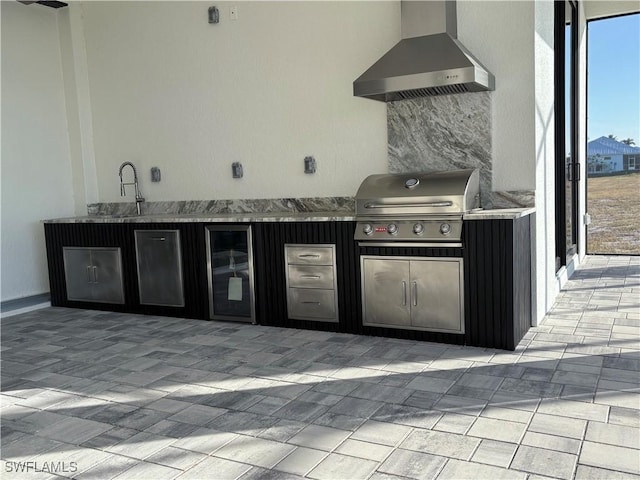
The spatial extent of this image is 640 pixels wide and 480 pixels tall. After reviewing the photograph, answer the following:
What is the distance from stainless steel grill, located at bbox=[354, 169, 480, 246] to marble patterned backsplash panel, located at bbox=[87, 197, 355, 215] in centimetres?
61

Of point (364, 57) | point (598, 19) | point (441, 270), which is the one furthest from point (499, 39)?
point (598, 19)

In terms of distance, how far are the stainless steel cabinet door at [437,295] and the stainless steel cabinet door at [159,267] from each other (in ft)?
6.69

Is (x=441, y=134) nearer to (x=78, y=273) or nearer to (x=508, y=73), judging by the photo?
(x=508, y=73)

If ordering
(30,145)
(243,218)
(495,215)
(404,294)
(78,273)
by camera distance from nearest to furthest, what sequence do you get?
(495,215)
(404,294)
(243,218)
(78,273)
(30,145)

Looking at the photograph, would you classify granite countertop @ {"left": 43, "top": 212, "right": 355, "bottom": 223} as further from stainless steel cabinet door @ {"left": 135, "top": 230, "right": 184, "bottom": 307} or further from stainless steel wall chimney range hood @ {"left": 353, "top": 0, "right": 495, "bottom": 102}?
stainless steel wall chimney range hood @ {"left": 353, "top": 0, "right": 495, "bottom": 102}

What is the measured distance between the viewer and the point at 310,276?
4.34 meters

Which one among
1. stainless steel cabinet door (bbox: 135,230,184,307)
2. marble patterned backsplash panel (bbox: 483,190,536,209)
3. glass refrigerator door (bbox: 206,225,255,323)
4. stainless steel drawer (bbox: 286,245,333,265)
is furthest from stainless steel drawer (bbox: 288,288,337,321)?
marble patterned backsplash panel (bbox: 483,190,536,209)

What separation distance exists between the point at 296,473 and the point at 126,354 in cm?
208

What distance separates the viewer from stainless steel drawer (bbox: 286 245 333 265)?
4.25 metres

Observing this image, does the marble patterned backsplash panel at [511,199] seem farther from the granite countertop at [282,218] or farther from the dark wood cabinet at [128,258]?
the dark wood cabinet at [128,258]

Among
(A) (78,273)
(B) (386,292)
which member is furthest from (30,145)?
(B) (386,292)

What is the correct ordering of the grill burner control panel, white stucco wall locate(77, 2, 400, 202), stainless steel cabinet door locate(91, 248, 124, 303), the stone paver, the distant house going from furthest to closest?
the distant house, stainless steel cabinet door locate(91, 248, 124, 303), white stucco wall locate(77, 2, 400, 202), the grill burner control panel, the stone paver

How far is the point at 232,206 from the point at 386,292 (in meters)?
1.94

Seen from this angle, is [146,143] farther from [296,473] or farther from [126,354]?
[296,473]
